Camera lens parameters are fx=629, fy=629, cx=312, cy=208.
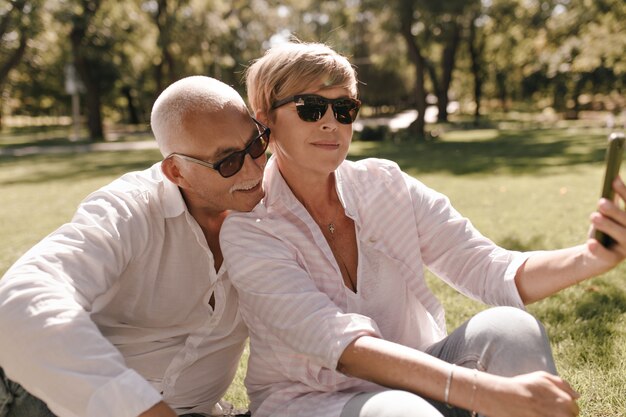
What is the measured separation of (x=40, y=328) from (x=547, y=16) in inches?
1233

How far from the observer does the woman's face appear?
2.56 m

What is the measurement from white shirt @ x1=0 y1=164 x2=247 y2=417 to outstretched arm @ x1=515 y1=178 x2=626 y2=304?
1.18 m

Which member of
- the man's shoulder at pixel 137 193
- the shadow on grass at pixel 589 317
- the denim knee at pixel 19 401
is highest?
the man's shoulder at pixel 137 193

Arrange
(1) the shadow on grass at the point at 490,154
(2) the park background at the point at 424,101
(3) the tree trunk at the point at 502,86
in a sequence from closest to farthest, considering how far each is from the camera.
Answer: (2) the park background at the point at 424,101, (1) the shadow on grass at the point at 490,154, (3) the tree trunk at the point at 502,86

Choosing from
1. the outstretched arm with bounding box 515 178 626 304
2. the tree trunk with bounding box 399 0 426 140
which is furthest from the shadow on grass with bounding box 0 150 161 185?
the outstretched arm with bounding box 515 178 626 304

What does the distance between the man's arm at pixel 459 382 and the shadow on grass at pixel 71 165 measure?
545 inches

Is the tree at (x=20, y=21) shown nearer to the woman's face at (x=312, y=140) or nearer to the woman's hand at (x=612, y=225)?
the woman's face at (x=312, y=140)

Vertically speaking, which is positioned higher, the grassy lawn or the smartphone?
the smartphone

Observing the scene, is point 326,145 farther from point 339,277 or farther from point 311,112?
point 339,277

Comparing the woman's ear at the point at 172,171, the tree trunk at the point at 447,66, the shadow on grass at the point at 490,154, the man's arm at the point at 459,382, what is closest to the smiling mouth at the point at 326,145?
the woman's ear at the point at 172,171

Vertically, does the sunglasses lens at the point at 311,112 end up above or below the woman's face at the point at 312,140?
above

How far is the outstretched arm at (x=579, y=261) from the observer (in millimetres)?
1997

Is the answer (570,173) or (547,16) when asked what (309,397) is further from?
(547,16)

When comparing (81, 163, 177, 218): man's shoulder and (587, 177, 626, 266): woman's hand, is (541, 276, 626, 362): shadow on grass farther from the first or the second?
(81, 163, 177, 218): man's shoulder
